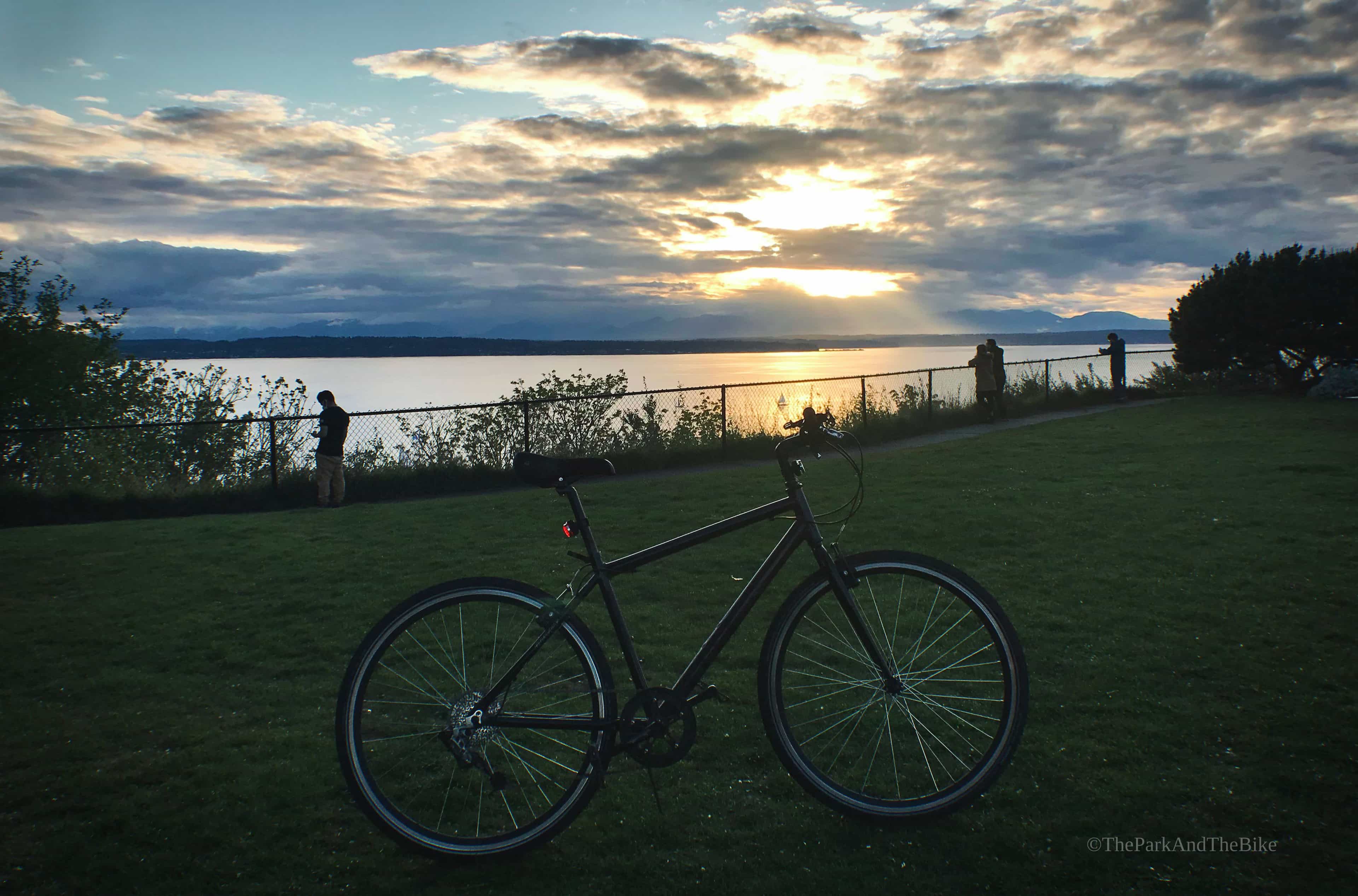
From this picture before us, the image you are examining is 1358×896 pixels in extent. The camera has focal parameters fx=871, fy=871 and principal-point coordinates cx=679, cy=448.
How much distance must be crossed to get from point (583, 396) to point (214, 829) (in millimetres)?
13949

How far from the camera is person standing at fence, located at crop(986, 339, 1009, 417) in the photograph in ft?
70.9

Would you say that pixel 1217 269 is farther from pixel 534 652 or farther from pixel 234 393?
pixel 534 652

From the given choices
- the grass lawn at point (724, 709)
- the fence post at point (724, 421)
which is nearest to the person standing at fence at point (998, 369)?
the fence post at point (724, 421)

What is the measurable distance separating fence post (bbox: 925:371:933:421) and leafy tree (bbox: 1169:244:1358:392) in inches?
396

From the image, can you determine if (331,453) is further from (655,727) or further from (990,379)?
(990,379)

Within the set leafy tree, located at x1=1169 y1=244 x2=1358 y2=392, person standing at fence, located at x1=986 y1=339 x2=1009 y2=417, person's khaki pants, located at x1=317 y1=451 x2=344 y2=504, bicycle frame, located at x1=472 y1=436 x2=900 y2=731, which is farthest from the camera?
leafy tree, located at x1=1169 y1=244 x2=1358 y2=392

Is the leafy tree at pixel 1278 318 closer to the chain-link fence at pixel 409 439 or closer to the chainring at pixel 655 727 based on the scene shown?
the chain-link fence at pixel 409 439

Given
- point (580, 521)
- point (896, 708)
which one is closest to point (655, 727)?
point (580, 521)

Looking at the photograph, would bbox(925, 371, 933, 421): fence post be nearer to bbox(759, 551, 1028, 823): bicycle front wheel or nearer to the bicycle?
bbox(759, 551, 1028, 823): bicycle front wheel

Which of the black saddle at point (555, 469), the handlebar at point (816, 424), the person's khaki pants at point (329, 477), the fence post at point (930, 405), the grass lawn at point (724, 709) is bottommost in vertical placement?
the grass lawn at point (724, 709)

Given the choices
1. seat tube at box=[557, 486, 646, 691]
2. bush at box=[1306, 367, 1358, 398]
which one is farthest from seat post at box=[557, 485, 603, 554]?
bush at box=[1306, 367, 1358, 398]

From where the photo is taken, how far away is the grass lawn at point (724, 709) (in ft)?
10.0

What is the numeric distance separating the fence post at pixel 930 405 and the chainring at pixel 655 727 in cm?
1935

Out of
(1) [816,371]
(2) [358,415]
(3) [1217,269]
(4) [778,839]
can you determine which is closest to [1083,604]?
(4) [778,839]
